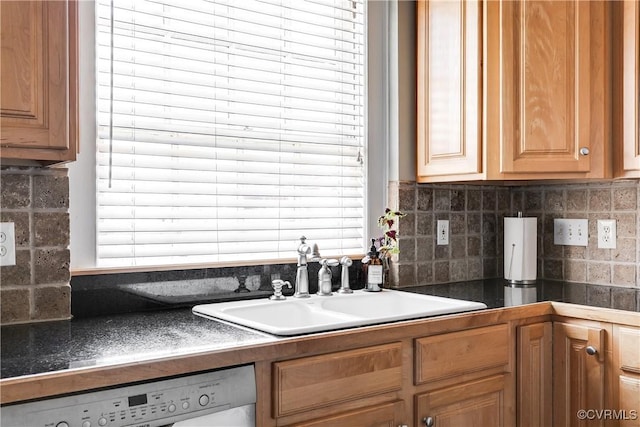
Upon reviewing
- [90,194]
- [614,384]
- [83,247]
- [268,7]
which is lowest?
[614,384]

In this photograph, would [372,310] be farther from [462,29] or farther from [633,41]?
[633,41]

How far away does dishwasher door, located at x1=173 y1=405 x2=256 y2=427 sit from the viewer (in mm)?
1322

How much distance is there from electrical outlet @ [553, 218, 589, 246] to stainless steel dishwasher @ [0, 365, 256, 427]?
179cm

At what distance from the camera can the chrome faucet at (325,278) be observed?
213 cm

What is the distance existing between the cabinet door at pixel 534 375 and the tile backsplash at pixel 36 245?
1442 millimetres

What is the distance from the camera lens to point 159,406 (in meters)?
1.26

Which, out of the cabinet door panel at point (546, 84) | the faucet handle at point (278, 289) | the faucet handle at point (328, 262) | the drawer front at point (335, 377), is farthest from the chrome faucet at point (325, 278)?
the cabinet door panel at point (546, 84)

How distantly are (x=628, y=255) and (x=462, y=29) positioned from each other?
3.76 ft

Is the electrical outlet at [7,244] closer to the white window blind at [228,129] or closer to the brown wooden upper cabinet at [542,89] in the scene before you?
the white window blind at [228,129]

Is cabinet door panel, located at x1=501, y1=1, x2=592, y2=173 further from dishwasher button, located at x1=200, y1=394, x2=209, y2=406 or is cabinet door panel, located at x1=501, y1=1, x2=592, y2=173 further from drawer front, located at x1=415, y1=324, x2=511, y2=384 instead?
dishwasher button, located at x1=200, y1=394, x2=209, y2=406

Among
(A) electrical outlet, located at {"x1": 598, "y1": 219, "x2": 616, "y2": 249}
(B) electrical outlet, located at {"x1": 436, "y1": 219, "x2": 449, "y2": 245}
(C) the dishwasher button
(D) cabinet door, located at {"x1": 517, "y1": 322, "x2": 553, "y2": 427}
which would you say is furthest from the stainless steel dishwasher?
(A) electrical outlet, located at {"x1": 598, "y1": 219, "x2": 616, "y2": 249}

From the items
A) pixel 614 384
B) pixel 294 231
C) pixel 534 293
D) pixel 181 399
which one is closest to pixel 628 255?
pixel 534 293

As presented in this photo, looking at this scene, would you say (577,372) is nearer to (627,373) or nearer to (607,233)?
(627,373)

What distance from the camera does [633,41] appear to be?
2135 millimetres
